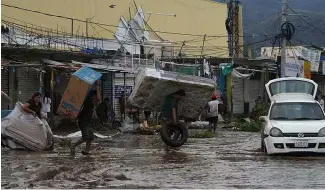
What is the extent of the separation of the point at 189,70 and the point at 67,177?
810 inches

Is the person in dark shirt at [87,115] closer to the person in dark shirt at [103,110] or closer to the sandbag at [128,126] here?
the sandbag at [128,126]

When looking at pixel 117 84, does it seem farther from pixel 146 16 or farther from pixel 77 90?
pixel 77 90

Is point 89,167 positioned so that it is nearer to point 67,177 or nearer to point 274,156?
point 67,177

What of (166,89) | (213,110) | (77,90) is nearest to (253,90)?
(213,110)

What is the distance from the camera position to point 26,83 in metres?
25.6

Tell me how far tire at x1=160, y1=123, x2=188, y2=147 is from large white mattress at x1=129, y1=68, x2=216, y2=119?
152 centimetres

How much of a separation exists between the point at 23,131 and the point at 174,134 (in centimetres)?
452

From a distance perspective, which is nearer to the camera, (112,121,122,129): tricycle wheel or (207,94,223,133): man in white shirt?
(207,94,223,133): man in white shirt

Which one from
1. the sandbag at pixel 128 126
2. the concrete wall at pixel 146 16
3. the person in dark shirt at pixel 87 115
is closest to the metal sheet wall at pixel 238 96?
the concrete wall at pixel 146 16

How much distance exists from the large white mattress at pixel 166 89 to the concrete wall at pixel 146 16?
18.2 metres

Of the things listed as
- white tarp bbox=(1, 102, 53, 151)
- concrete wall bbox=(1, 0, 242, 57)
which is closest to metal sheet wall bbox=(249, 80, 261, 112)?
concrete wall bbox=(1, 0, 242, 57)

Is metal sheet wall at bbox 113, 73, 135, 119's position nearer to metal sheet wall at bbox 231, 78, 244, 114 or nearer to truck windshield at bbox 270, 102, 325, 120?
metal sheet wall at bbox 231, 78, 244, 114

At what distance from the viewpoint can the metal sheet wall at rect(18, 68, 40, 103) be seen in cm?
2511

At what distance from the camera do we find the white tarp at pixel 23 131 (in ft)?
48.0
